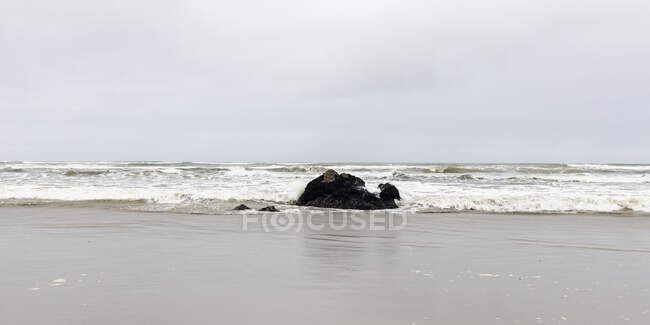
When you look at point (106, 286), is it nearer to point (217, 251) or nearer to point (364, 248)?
point (217, 251)

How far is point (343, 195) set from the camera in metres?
11.7

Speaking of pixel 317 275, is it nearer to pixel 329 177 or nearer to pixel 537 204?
pixel 329 177

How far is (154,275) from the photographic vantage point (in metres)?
4.29

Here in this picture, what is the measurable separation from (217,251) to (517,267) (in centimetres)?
363

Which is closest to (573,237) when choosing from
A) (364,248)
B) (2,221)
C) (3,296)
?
(364,248)

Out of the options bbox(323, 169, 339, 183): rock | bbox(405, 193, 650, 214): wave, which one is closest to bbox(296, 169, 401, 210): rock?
bbox(323, 169, 339, 183): rock

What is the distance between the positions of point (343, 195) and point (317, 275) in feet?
23.7

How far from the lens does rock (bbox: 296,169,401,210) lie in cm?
1138

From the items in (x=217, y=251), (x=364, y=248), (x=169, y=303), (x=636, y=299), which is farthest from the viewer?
(x=364, y=248)

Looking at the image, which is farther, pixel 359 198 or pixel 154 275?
pixel 359 198

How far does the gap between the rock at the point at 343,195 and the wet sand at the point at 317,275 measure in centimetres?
365

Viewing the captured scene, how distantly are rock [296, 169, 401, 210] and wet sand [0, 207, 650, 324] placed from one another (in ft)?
12.0

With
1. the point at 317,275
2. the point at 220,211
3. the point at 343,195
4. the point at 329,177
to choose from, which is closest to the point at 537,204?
the point at 343,195

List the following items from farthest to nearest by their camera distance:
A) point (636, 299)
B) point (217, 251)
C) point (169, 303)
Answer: point (217, 251), point (636, 299), point (169, 303)
